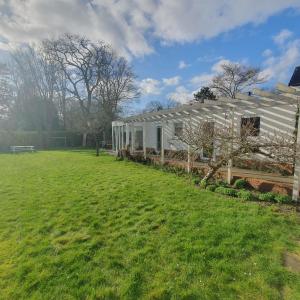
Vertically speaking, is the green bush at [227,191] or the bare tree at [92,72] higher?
the bare tree at [92,72]

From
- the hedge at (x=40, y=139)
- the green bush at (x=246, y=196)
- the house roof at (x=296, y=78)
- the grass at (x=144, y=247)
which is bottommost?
the grass at (x=144, y=247)

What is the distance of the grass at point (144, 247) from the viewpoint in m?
2.33

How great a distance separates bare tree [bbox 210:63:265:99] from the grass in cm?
2065

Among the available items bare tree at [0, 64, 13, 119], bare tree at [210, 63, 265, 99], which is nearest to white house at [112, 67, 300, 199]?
bare tree at [210, 63, 265, 99]

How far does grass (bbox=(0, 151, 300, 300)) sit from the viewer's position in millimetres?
2328

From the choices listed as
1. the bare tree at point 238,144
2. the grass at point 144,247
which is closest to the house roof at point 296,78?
the bare tree at point 238,144

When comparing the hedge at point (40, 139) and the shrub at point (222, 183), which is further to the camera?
the hedge at point (40, 139)

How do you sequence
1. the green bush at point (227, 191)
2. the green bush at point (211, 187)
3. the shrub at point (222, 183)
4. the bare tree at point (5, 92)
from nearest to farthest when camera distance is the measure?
the green bush at point (227, 191) < the green bush at point (211, 187) < the shrub at point (222, 183) < the bare tree at point (5, 92)

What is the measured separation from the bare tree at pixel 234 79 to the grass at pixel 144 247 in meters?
20.6

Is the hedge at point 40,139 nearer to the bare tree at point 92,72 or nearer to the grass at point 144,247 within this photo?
the bare tree at point 92,72

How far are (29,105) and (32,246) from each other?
93.2 feet

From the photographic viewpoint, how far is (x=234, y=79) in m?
23.1

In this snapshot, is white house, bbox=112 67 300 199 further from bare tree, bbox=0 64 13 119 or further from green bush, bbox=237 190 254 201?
bare tree, bbox=0 64 13 119

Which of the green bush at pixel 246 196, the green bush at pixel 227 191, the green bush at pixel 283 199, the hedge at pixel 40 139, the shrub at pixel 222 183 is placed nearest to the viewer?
the green bush at pixel 283 199
